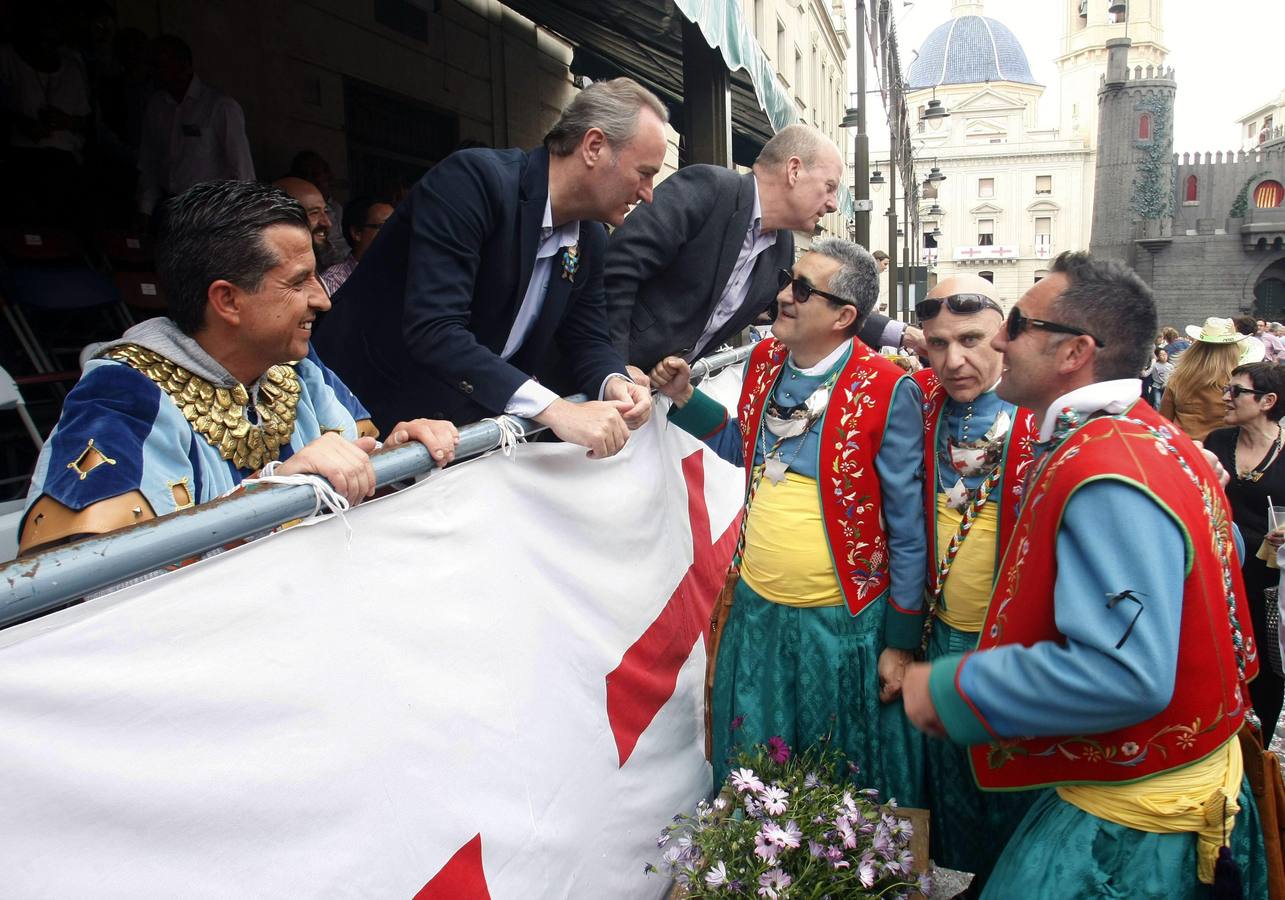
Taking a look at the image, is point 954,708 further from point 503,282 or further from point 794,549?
point 503,282

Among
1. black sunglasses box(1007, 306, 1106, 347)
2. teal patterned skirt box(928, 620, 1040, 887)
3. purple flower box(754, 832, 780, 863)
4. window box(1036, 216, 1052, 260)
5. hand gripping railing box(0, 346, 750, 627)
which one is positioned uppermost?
window box(1036, 216, 1052, 260)

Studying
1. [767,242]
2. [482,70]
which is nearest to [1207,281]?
[482,70]

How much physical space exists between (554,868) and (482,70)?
820cm

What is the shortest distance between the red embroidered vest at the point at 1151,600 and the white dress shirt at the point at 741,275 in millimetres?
1676

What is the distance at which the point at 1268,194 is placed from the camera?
53281mm

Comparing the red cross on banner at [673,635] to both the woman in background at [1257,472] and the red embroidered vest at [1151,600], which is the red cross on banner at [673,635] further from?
the woman in background at [1257,472]

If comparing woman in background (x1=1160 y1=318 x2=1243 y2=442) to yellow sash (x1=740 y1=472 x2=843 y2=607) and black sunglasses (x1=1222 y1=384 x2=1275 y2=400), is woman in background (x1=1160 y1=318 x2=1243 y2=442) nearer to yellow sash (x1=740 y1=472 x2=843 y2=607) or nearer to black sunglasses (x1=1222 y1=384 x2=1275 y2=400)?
black sunglasses (x1=1222 y1=384 x2=1275 y2=400)

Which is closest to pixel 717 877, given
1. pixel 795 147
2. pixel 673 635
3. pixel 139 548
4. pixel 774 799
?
pixel 774 799

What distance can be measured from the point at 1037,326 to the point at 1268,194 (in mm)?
65102

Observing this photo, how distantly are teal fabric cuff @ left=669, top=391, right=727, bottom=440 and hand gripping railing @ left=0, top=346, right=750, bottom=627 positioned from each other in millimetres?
1688

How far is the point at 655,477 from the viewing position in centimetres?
264

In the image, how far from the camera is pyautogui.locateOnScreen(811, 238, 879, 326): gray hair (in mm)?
2633

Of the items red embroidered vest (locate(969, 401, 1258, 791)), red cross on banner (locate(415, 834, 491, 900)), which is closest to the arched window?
red embroidered vest (locate(969, 401, 1258, 791))

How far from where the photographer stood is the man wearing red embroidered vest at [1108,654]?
4.60 feet
